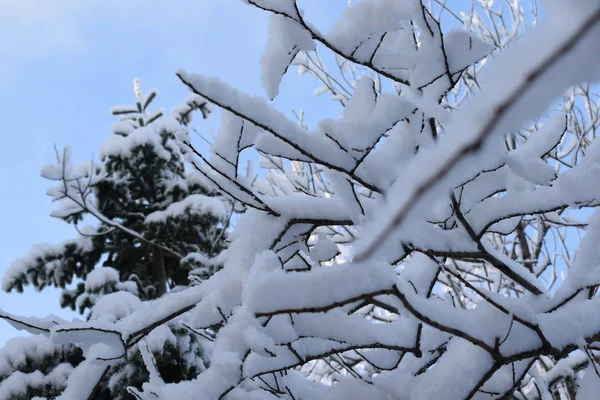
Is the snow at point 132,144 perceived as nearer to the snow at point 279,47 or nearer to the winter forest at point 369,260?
the winter forest at point 369,260

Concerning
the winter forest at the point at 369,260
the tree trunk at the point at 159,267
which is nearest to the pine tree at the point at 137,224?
the tree trunk at the point at 159,267

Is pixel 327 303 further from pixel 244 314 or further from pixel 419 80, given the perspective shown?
pixel 419 80

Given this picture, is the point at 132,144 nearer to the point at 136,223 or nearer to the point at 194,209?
the point at 136,223

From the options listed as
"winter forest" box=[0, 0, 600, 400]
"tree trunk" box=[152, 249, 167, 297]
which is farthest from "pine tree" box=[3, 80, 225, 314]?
"winter forest" box=[0, 0, 600, 400]

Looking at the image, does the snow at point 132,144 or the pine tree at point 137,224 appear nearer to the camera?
the pine tree at point 137,224

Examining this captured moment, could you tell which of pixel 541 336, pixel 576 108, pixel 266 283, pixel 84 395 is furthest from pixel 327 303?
pixel 576 108

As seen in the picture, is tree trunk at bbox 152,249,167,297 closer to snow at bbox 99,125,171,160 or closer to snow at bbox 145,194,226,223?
snow at bbox 145,194,226,223

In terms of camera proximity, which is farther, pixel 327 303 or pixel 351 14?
pixel 351 14

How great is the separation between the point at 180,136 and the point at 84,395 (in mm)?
638

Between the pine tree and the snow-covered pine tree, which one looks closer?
the snow-covered pine tree

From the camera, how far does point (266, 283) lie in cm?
73

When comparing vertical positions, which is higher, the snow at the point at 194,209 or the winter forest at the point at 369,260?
the snow at the point at 194,209

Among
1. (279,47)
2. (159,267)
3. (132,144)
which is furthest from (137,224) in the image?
(279,47)

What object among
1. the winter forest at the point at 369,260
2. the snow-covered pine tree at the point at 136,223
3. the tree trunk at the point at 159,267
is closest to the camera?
the winter forest at the point at 369,260
